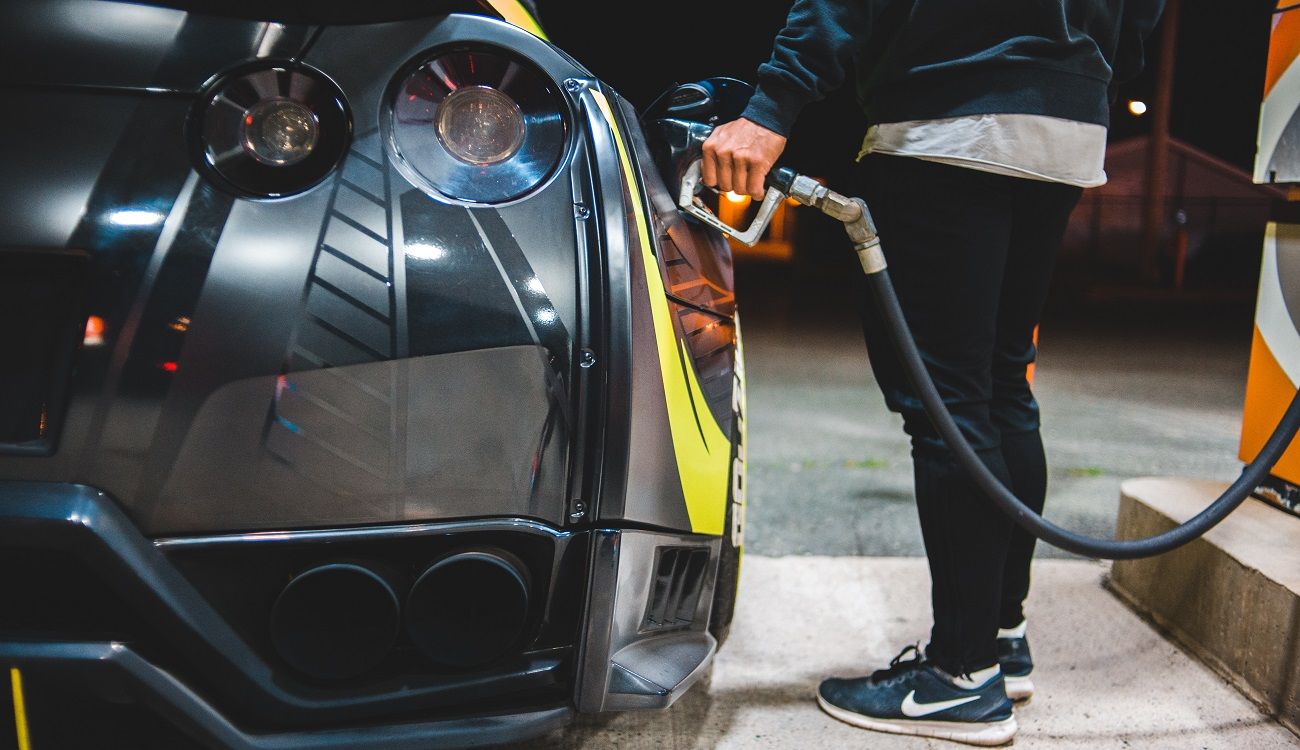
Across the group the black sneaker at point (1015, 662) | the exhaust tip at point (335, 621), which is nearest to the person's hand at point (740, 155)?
the exhaust tip at point (335, 621)

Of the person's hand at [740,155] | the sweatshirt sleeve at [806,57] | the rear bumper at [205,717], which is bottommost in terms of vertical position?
the rear bumper at [205,717]

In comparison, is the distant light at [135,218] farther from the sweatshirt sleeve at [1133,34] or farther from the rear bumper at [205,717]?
the sweatshirt sleeve at [1133,34]

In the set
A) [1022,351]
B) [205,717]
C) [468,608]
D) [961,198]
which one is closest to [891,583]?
[1022,351]

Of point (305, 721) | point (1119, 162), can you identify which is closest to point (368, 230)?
point (305, 721)

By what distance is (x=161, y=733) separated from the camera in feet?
5.00

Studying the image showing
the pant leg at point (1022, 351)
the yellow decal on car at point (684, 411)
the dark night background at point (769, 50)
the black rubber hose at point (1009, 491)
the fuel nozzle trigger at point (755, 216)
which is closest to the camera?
the yellow decal on car at point (684, 411)

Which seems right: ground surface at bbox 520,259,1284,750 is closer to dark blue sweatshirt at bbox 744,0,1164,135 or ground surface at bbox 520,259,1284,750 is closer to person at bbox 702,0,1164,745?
person at bbox 702,0,1164,745

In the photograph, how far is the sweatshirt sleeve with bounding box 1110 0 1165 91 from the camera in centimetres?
175

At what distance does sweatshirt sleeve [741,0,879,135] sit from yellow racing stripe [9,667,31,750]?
1.25 m

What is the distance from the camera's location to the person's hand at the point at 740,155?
4.99 feet

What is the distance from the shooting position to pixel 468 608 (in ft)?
4.03

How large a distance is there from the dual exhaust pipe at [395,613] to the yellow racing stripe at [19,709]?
27 cm

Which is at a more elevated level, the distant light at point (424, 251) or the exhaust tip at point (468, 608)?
the distant light at point (424, 251)

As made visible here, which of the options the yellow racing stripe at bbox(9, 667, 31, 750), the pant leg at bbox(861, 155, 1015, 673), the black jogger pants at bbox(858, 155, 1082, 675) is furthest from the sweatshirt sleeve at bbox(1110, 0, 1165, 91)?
the yellow racing stripe at bbox(9, 667, 31, 750)
